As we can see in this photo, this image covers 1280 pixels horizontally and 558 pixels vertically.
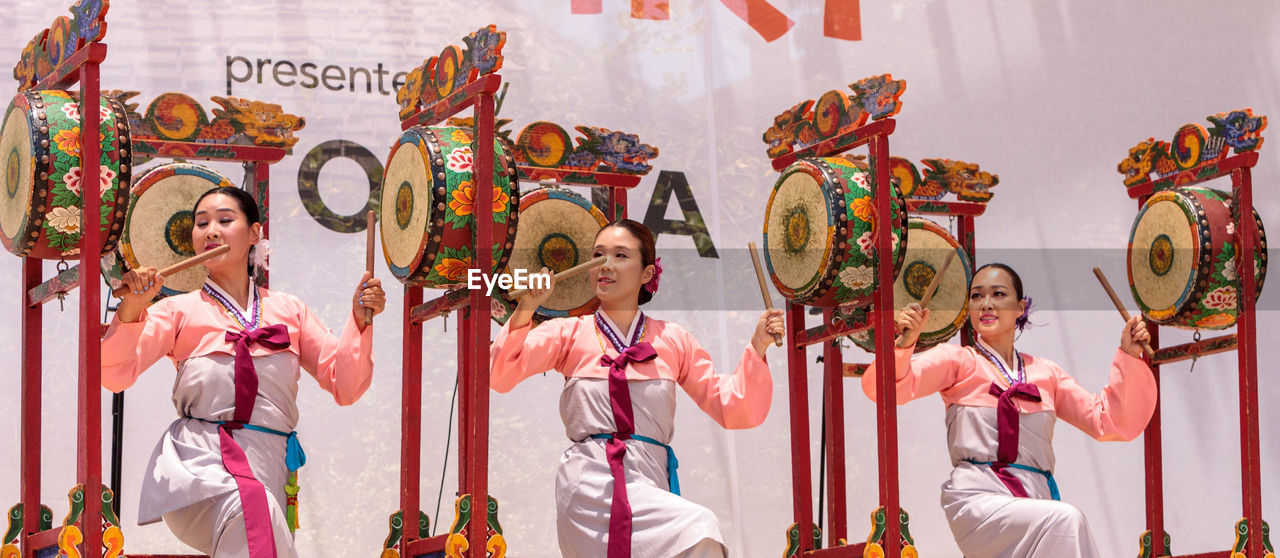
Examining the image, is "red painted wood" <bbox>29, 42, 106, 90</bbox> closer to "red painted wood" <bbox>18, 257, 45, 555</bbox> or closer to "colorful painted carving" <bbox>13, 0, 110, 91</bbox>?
"colorful painted carving" <bbox>13, 0, 110, 91</bbox>

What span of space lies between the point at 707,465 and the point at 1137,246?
5.84 feet

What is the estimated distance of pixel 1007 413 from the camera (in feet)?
14.3

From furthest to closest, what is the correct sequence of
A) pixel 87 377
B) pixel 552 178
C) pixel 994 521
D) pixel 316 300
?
pixel 316 300 → pixel 552 178 → pixel 994 521 → pixel 87 377

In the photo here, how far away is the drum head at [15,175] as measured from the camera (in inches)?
136

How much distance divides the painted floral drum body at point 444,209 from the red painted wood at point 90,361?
2.63 ft

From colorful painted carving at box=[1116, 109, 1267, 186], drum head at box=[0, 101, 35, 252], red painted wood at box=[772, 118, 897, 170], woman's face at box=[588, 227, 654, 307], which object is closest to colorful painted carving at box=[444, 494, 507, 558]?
woman's face at box=[588, 227, 654, 307]

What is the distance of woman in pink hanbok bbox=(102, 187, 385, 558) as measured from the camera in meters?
3.45

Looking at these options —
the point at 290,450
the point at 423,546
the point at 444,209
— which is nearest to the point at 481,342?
the point at 444,209

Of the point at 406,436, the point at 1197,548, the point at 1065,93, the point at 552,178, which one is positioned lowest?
the point at 1197,548

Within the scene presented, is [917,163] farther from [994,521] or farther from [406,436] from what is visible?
[406,436]

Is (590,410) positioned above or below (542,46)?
below

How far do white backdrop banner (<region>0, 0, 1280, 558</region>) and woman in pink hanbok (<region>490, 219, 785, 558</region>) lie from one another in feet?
4.34

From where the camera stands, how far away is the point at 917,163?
584 cm

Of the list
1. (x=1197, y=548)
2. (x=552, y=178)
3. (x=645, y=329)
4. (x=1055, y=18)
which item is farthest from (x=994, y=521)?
(x=1055, y=18)
